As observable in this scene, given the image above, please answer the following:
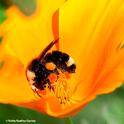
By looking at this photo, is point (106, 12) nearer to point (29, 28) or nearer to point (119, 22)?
point (119, 22)

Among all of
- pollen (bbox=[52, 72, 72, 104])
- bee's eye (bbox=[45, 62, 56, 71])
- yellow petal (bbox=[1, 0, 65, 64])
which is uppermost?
yellow petal (bbox=[1, 0, 65, 64])

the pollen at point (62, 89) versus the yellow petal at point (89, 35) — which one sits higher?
the yellow petal at point (89, 35)

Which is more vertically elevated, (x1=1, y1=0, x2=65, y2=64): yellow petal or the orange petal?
(x1=1, y1=0, x2=65, y2=64): yellow petal

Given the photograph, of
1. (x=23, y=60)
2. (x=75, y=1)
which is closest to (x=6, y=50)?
(x=23, y=60)

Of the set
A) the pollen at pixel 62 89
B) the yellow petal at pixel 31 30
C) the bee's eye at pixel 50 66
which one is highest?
the yellow petal at pixel 31 30

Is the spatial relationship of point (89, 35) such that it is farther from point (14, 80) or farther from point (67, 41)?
point (14, 80)

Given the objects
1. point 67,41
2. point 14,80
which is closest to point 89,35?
point 67,41
